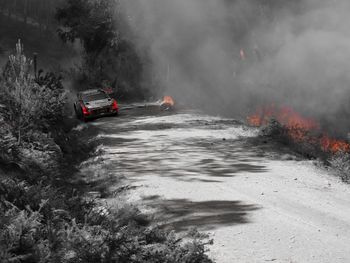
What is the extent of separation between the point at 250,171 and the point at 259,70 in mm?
33319

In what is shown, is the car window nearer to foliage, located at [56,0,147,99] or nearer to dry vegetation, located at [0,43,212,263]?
foliage, located at [56,0,147,99]

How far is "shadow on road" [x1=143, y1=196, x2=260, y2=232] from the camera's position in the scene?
7.00 meters

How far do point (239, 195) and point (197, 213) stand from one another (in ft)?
4.46

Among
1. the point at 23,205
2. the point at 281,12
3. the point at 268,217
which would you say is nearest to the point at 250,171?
the point at 268,217

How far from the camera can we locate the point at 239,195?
8656 mm

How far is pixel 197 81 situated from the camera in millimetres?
43719

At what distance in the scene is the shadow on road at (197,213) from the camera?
700 cm

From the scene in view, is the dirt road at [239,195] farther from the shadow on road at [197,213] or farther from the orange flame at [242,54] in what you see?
the orange flame at [242,54]

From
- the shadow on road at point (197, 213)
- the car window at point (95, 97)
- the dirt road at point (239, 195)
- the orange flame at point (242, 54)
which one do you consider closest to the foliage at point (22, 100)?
the dirt road at point (239, 195)

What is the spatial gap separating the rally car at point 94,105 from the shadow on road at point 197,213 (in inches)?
612

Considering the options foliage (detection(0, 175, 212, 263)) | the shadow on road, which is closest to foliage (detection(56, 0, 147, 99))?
the shadow on road

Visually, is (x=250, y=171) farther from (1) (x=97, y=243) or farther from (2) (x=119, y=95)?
(2) (x=119, y=95)

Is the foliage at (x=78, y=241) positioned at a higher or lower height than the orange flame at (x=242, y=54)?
higher

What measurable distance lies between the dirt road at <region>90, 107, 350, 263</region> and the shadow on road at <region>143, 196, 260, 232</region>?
15mm
